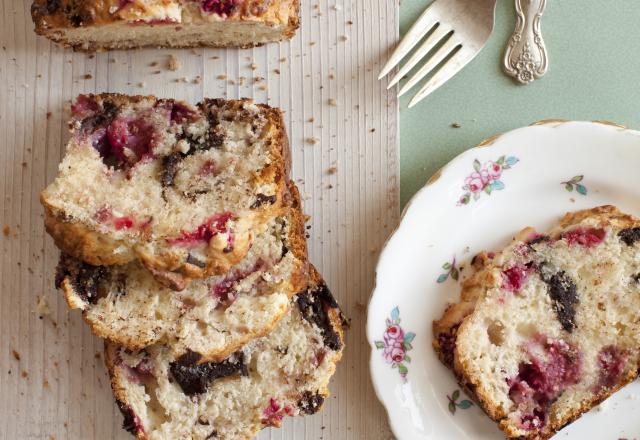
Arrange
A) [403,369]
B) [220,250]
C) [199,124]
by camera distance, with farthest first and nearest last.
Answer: [403,369] < [199,124] < [220,250]

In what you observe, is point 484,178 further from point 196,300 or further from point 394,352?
point 196,300

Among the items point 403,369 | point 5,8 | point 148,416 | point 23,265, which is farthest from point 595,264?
point 5,8

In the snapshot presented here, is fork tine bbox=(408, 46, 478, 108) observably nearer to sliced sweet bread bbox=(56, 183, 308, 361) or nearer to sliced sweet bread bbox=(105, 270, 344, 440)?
sliced sweet bread bbox=(56, 183, 308, 361)

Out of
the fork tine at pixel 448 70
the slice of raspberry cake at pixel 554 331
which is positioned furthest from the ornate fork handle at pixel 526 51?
the slice of raspberry cake at pixel 554 331

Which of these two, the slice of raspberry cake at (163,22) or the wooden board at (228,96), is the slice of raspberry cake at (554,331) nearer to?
the wooden board at (228,96)

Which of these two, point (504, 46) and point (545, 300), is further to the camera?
point (504, 46)

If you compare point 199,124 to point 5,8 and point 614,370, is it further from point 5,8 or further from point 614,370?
point 614,370

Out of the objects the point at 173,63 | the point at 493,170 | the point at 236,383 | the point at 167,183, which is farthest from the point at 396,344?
the point at 173,63
